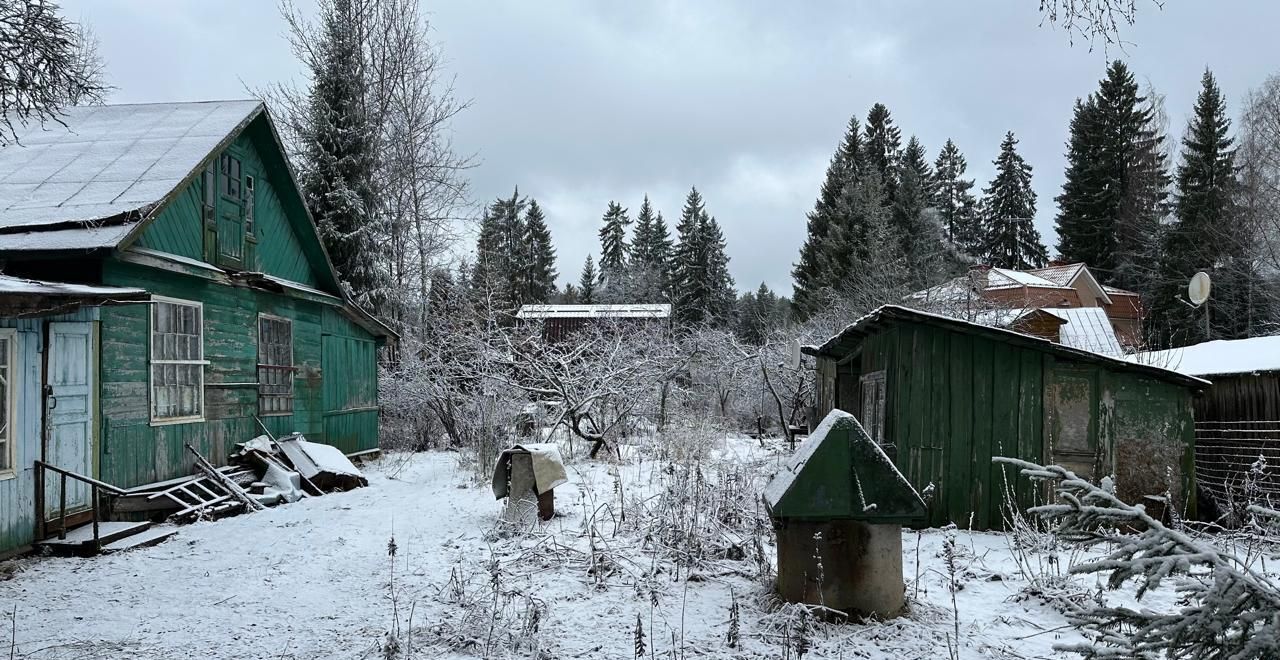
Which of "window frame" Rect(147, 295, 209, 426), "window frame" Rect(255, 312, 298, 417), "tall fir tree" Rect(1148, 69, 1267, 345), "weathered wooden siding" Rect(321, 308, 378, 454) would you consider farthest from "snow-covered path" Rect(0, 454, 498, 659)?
"tall fir tree" Rect(1148, 69, 1267, 345)

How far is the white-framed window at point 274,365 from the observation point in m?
12.2

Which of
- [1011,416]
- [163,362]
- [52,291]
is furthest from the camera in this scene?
[163,362]

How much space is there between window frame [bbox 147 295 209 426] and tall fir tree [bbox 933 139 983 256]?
43840 mm

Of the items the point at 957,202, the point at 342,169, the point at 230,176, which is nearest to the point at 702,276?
the point at 957,202

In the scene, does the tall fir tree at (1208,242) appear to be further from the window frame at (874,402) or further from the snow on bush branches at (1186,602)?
the snow on bush branches at (1186,602)

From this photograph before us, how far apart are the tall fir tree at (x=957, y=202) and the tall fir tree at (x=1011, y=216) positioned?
0.97 metres

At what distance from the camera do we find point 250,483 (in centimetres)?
Result: 1097

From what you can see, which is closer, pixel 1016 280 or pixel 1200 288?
pixel 1200 288

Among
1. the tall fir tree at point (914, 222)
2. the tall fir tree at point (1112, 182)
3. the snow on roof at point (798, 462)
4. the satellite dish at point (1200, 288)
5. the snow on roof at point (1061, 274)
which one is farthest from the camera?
the tall fir tree at point (1112, 182)

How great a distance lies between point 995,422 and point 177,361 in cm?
1045

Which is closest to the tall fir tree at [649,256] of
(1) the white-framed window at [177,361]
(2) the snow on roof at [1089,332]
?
(2) the snow on roof at [1089,332]

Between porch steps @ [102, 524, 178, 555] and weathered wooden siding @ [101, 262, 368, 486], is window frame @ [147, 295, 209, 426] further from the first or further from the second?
porch steps @ [102, 524, 178, 555]

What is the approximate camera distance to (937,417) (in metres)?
8.87

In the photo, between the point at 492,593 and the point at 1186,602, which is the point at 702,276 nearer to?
the point at 492,593
